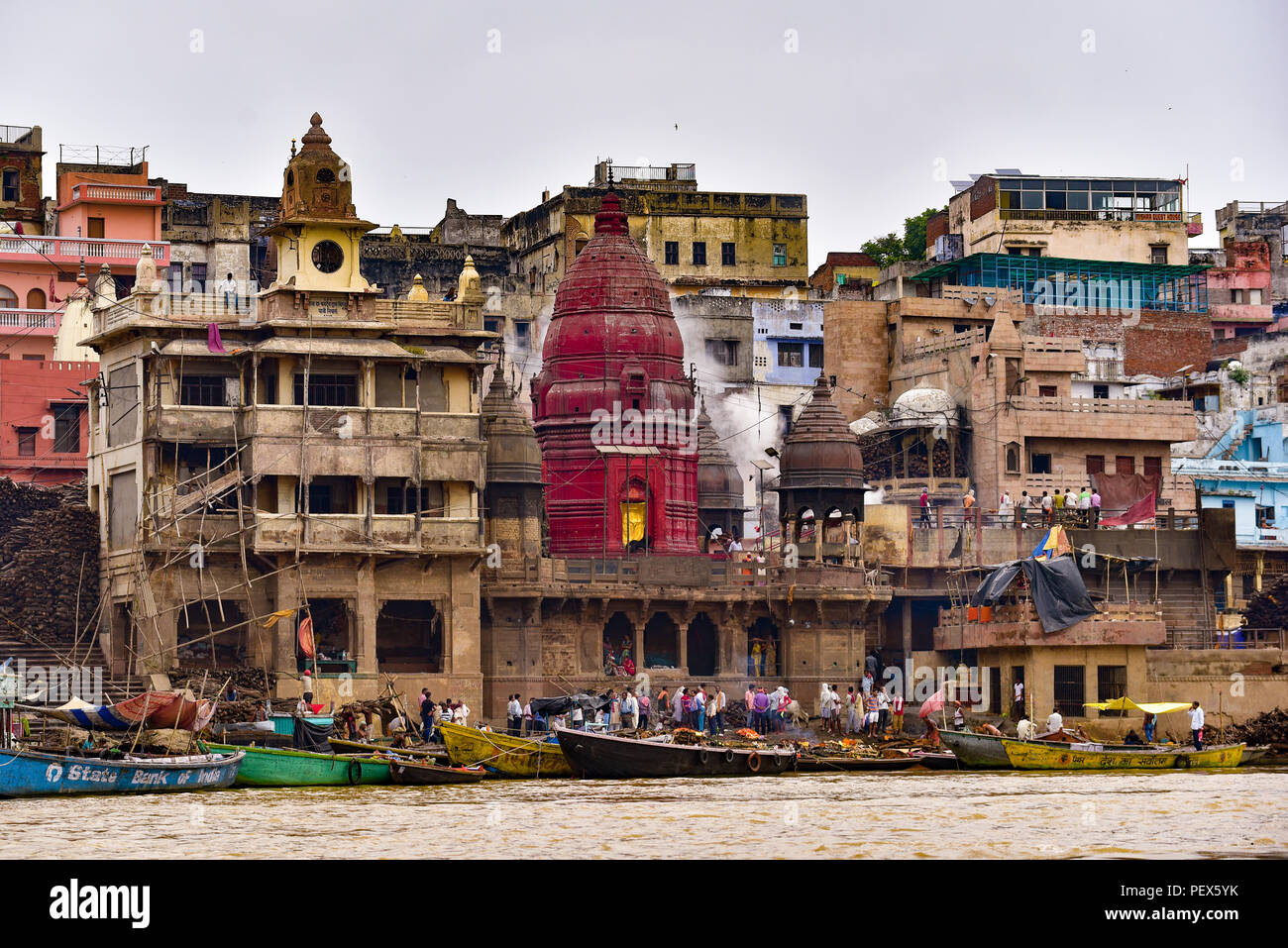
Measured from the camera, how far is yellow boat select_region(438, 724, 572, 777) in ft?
135

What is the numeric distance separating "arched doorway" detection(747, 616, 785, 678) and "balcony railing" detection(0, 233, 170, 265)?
2480cm

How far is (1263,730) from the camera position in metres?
52.0

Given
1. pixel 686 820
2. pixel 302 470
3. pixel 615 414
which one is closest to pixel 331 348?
pixel 302 470

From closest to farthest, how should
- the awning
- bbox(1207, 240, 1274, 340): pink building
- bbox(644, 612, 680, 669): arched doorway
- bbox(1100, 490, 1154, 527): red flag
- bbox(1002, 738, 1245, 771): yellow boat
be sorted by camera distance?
bbox(1002, 738, 1245, 771): yellow boat, the awning, bbox(644, 612, 680, 669): arched doorway, bbox(1100, 490, 1154, 527): red flag, bbox(1207, 240, 1274, 340): pink building

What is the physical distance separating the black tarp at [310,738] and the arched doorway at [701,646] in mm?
18797

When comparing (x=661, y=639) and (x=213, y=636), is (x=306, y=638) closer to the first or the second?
(x=213, y=636)

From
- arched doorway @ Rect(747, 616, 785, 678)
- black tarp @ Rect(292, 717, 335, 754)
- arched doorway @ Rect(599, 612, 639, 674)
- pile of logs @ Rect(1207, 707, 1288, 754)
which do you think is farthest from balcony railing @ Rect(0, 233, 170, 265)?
pile of logs @ Rect(1207, 707, 1288, 754)

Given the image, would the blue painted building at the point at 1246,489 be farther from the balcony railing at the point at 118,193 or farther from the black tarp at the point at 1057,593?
the balcony railing at the point at 118,193

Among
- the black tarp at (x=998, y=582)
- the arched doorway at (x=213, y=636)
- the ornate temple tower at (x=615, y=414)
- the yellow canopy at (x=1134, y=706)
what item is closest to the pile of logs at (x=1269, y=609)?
the black tarp at (x=998, y=582)

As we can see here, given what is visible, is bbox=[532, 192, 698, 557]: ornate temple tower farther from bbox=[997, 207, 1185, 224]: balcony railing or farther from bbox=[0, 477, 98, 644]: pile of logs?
bbox=[997, 207, 1185, 224]: balcony railing

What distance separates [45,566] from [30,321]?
16.9 m

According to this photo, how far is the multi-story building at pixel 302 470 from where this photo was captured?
5047 cm
